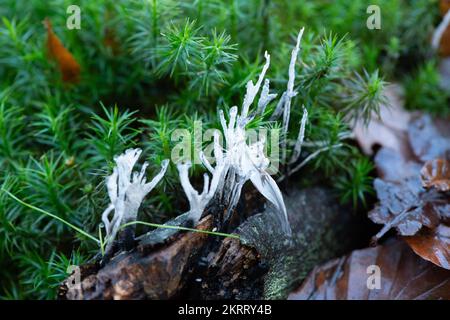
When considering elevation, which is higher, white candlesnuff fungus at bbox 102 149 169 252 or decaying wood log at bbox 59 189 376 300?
white candlesnuff fungus at bbox 102 149 169 252

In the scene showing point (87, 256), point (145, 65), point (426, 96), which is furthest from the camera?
point (426, 96)

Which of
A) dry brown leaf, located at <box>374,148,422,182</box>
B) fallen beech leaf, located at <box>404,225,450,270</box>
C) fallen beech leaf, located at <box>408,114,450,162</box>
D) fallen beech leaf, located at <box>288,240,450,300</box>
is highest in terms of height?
fallen beech leaf, located at <box>408,114,450,162</box>

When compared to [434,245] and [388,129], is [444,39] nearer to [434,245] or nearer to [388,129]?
[388,129]

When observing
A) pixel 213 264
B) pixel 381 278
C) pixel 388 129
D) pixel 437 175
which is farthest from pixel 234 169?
pixel 388 129

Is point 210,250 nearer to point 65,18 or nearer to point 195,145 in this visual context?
point 195,145

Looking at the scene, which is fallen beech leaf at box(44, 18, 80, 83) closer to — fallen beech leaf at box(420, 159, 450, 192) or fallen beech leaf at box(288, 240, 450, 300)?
fallen beech leaf at box(288, 240, 450, 300)

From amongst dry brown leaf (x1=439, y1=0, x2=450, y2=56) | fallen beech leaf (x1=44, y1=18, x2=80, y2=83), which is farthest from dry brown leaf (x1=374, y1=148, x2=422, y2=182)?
fallen beech leaf (x1=44, y1=18, x2=80, y2=83)
